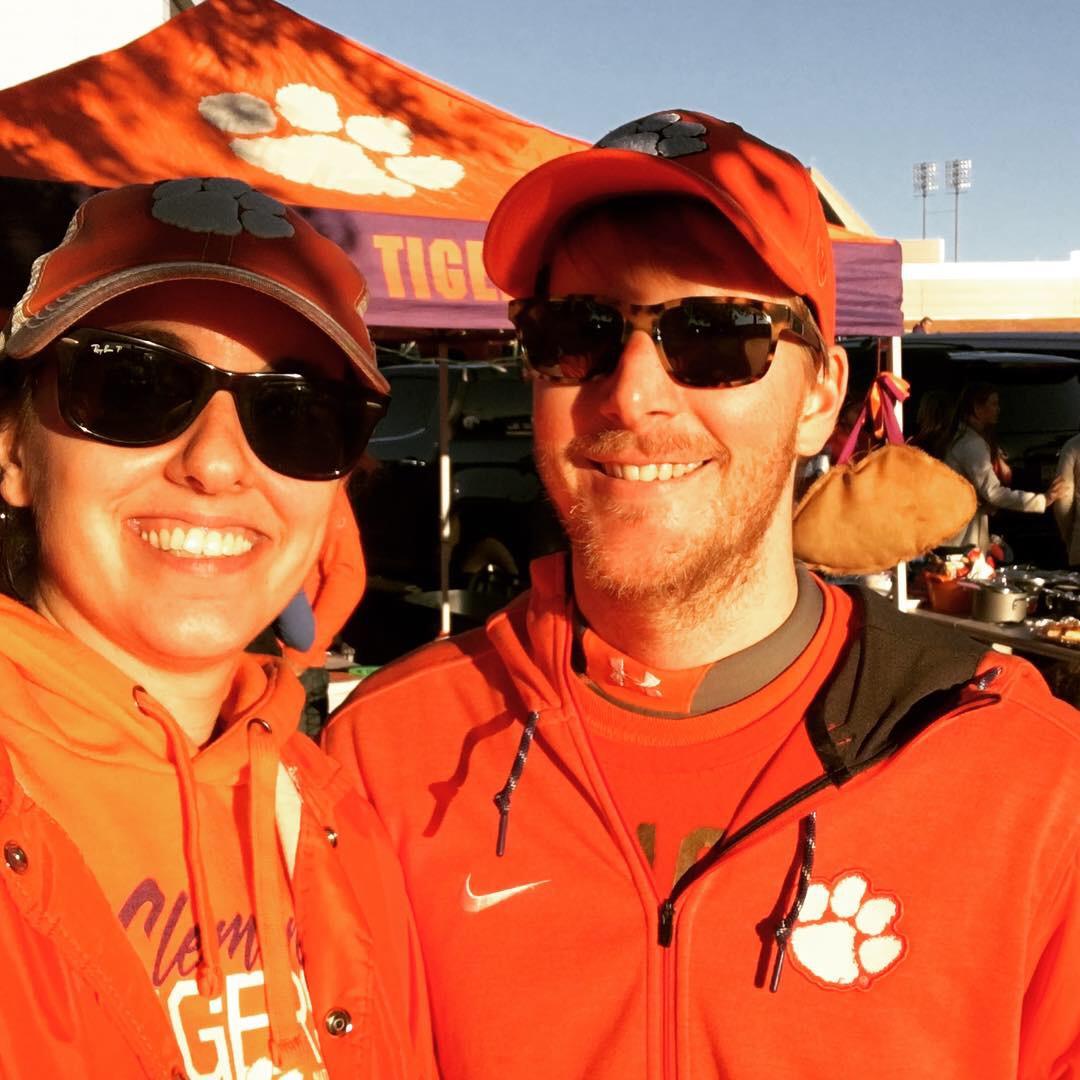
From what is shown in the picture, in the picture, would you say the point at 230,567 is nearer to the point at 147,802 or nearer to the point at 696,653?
the point at 147,802

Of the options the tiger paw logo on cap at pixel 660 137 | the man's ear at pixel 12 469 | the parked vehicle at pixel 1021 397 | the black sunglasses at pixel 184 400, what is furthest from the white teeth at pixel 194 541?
the parked vehicle at pixel 1021 397

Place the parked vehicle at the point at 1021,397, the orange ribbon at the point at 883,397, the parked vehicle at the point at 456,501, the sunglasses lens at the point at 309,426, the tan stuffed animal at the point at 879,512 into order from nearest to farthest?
the sunglasses lens at the point at 309,426 < the tan stuffed animal at the point at 879,512 < the orange ribbon at the point at 883,397 < the parked vehicle at the point at 456,501 < the parked vehicle at the point at 1021,397

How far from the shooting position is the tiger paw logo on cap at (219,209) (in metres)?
1.47

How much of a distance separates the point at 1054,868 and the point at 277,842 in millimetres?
1065

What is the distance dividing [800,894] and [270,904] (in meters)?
0.73

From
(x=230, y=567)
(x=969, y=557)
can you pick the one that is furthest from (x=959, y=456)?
(x=230, y=567)

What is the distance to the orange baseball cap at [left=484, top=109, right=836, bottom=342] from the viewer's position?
1647mm

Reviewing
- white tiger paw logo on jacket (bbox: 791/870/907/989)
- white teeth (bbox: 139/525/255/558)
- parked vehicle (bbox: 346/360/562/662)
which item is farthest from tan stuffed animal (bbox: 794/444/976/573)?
parked vehicle (bbox: 346/360/562/662)

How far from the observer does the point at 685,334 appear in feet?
5.66

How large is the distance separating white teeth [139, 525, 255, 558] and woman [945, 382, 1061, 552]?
6.17 meters

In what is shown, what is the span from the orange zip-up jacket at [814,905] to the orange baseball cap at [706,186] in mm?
634

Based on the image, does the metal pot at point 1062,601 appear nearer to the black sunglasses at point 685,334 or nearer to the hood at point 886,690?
the hood at point 886,690

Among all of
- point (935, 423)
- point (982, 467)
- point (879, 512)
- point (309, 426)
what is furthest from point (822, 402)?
point (935, 423)

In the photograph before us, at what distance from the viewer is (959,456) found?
762 centimetres
